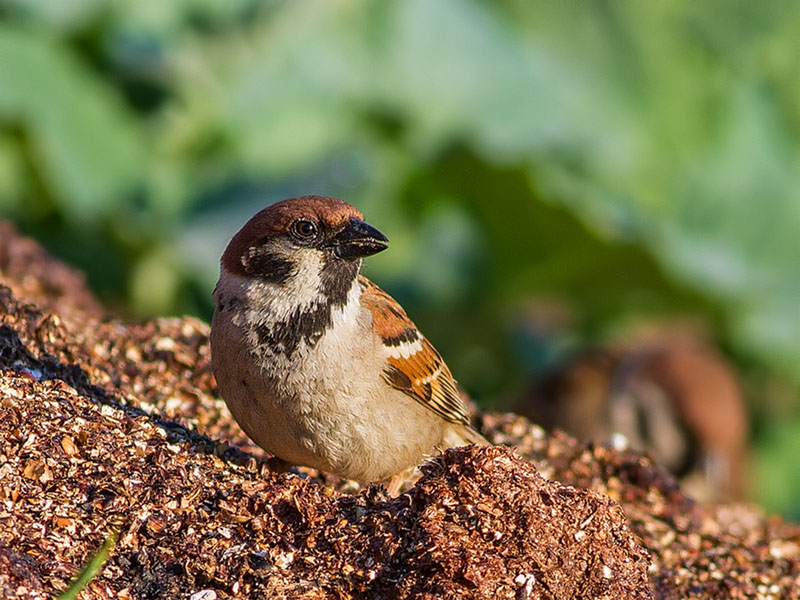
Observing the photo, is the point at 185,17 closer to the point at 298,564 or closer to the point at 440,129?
the point at 440,129

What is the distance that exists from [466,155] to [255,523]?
192 inches

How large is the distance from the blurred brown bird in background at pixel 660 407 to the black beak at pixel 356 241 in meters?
4.07

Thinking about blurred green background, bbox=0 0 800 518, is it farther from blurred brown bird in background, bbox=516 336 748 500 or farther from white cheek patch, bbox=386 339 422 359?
white cheek patch, bbox=386 339 422 359

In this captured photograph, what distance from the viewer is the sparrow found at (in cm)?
324

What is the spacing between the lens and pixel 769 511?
794 cm

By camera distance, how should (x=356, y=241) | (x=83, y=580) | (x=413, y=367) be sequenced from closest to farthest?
(x=83, y=580) → (x=356, y=241) → (x=413, y=367)

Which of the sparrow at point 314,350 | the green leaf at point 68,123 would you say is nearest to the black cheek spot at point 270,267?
the sparrow at point 314,350

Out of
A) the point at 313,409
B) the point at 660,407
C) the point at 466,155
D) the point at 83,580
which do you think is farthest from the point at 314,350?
the point at 660,407

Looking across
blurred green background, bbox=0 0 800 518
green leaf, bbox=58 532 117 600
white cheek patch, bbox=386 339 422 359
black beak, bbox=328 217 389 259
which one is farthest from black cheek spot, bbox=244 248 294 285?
blurred green background, bbox=0 0 800 518

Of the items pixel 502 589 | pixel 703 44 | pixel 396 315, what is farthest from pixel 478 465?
pixel 703 44

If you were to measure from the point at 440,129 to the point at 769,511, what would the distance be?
347 centimetres

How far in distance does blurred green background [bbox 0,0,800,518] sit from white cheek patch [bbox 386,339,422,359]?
3669 millimetres

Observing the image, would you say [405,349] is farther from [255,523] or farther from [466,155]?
[466,155]

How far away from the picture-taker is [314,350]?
3.28m
